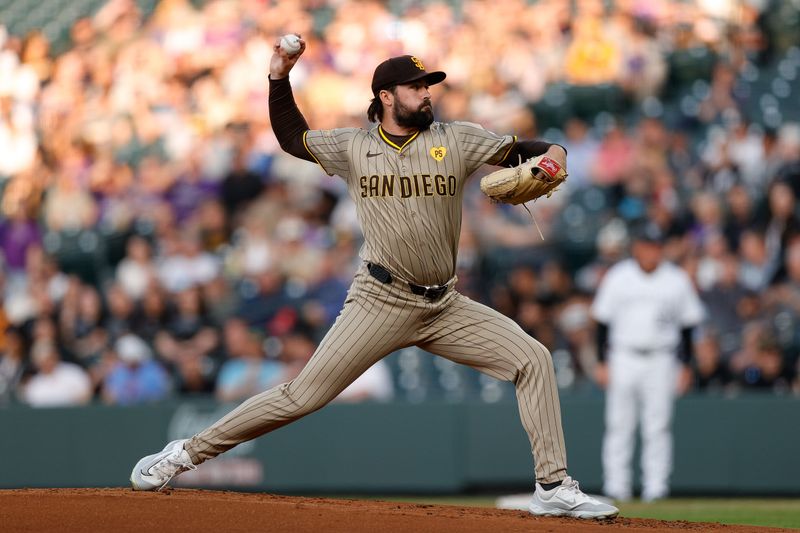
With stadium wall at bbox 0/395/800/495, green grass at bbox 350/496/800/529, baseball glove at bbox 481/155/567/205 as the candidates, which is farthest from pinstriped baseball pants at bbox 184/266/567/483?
stadium wall at bbox 0/395/800/495

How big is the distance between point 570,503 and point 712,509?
4.03 metres

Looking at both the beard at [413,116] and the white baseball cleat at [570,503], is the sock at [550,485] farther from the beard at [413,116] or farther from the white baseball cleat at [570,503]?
the beard at [413,116]

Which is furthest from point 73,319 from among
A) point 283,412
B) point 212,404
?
point 283,412

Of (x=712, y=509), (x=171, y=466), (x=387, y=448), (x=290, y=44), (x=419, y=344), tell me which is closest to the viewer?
(x=290, y=44)

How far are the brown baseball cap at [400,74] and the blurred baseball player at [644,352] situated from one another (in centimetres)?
483

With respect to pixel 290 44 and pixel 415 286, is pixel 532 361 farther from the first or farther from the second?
pixel 290 44

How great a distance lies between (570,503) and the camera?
5660mm

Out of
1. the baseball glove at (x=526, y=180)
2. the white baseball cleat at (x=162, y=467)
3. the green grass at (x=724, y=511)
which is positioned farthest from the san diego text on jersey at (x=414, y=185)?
the green grass at (x=724, y=511)

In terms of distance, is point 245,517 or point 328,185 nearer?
point 245,517

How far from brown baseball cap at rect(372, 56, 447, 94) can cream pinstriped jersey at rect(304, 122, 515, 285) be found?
23 cm

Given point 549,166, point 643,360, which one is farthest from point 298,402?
point 643,360

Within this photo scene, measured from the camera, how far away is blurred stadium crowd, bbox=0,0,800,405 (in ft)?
36.4

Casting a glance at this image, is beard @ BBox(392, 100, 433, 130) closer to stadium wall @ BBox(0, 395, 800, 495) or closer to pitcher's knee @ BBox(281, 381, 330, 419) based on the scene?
pitcher's knee @ BBox(281, 381, 330, 419)

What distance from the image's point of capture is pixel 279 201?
12.6m
